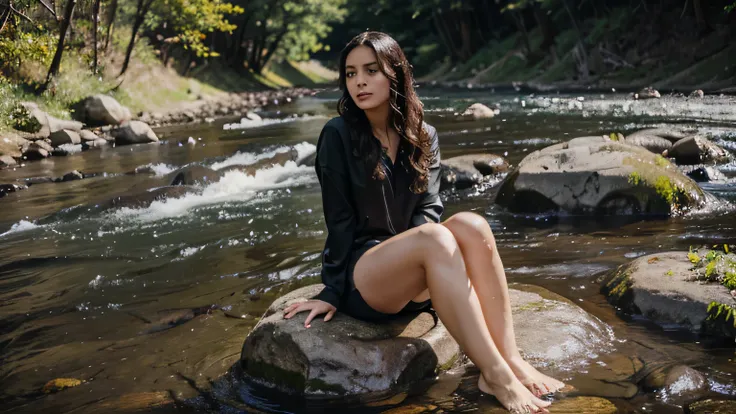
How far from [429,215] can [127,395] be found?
191 centimetres

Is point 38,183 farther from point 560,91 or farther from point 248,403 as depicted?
point 560,91

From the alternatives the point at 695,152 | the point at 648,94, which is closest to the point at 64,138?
the point at 695,152

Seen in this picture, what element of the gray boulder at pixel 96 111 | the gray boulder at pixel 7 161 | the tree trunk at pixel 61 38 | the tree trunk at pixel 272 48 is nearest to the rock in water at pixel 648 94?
the tree trunk at pixel 61 38

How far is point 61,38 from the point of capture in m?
19.0

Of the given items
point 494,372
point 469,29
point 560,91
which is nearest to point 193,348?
point 494,372

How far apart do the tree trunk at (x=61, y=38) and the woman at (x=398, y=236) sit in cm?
1670

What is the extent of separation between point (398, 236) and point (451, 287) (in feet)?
1.19

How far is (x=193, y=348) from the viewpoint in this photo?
4.80m

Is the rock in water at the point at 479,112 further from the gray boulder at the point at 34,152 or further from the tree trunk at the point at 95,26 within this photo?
the tree trunk at the point at 95,26

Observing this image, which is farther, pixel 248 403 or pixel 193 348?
pixel 193 348

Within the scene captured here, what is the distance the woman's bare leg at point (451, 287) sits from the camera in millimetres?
3467

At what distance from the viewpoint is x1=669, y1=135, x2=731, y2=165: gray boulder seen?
34.4 ft

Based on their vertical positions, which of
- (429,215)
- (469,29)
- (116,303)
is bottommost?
(116,303)

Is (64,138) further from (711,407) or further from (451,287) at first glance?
(711,407)
